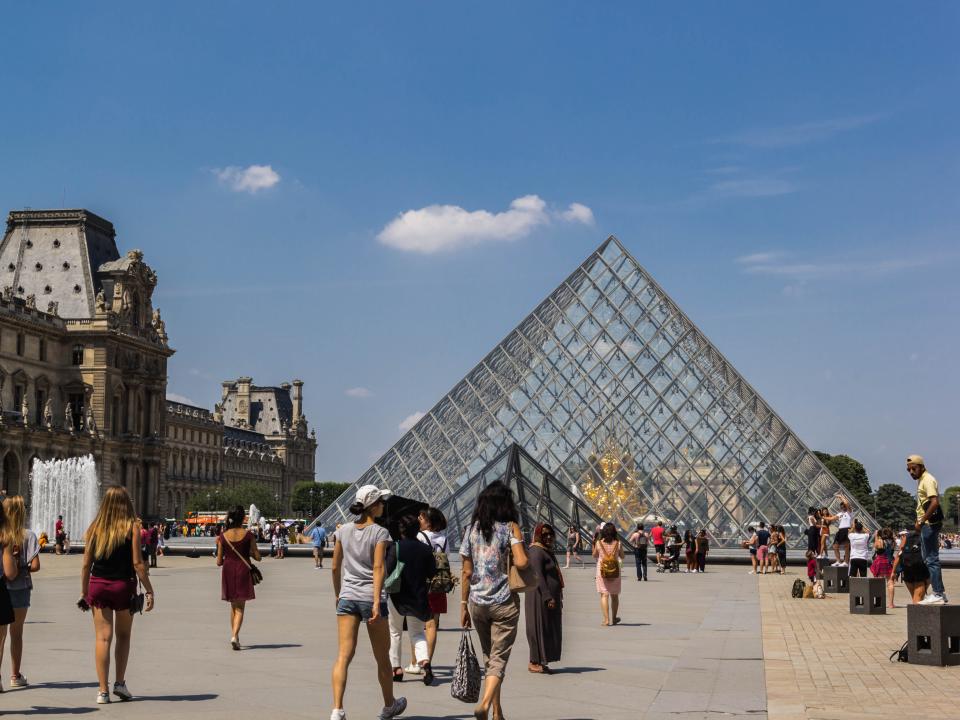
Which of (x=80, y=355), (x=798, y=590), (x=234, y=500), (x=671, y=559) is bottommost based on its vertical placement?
(x=234, y=500)

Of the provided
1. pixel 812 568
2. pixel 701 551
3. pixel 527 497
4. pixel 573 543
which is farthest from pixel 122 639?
pixel 527 497

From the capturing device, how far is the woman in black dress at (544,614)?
1087cm

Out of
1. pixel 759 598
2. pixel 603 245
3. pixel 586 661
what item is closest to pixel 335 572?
pixel 586 661

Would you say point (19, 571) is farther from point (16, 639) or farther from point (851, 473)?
point (851, 473)

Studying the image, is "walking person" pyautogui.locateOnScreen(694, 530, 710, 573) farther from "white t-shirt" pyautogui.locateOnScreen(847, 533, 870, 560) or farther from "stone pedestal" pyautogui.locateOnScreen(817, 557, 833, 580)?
"white t-shirt" pyautogui.locateOnScreen(847, 533, 870, 560)

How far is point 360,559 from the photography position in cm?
846

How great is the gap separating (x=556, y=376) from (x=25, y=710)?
1298 inches

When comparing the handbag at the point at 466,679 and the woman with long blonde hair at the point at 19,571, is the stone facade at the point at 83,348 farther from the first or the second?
the handbag at the point at 466,679

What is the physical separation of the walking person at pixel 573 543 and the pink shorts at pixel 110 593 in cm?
2452

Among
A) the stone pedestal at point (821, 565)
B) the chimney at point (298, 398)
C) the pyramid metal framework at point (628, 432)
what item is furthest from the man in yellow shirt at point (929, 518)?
the chimney at point (298, 398)

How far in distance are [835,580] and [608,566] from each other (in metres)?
8.79

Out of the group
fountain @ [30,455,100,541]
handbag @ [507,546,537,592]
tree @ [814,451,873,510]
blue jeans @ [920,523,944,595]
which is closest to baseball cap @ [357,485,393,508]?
handbag @ [507,546,537,592]

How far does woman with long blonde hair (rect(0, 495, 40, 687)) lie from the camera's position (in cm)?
976

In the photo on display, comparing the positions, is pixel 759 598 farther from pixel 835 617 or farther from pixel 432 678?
pixel 432 678
